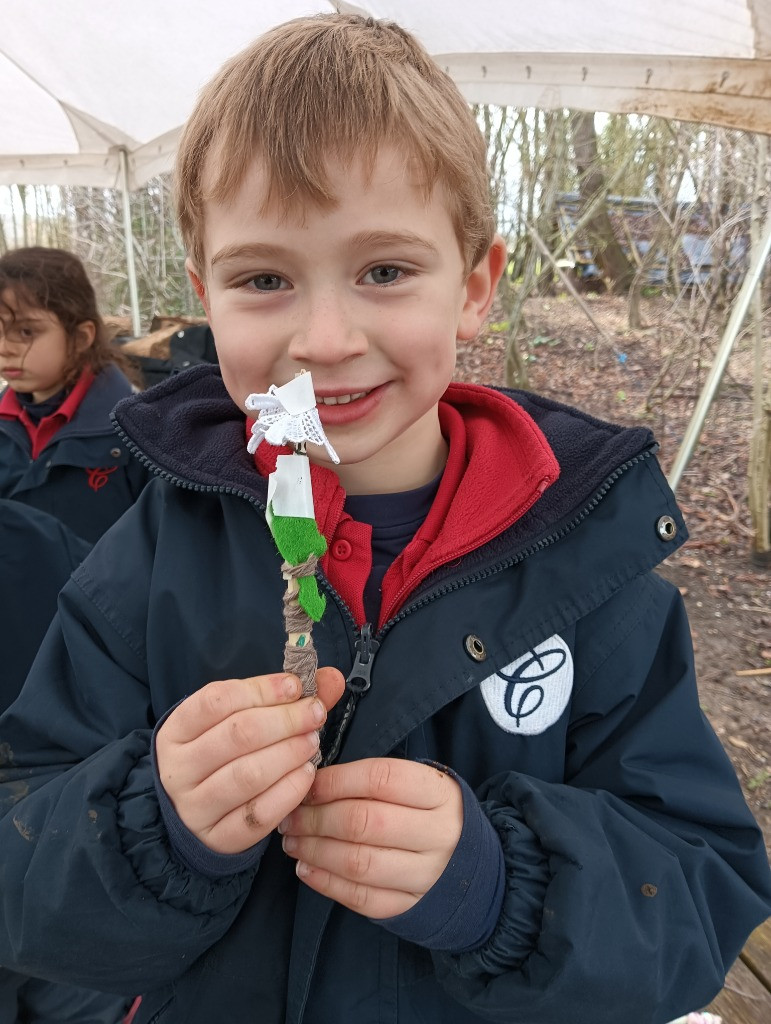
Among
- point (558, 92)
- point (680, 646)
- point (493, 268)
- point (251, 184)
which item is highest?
point (558, 92)

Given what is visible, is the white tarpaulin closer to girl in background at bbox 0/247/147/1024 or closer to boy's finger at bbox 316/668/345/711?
girl in background at bbox 0/247/147/1024

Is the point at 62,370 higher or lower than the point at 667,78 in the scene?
lower

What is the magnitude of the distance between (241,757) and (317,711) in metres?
0.10

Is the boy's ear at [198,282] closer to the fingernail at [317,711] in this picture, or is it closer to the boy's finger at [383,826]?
the fingernail at [317,711]

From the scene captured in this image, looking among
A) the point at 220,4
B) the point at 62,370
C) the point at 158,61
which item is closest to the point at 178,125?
the point at 158,61

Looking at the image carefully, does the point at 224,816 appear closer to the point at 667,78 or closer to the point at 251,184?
the point at 251,184

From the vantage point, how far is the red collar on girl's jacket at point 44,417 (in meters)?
2.99

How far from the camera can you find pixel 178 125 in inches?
207

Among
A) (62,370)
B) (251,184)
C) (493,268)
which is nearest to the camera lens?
(251,184)

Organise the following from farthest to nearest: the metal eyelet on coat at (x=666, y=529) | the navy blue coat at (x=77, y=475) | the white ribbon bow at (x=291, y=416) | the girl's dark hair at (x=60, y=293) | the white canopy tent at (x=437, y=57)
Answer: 1. the girl's dark hair at (x=60, y=293)
2. the navy blue coat at (x=77, y=475)
3. the white canopy tent at (x=437, y=57)
4. the metal eyelet on coat at (x=666, y=529)
5. the white ribbon bow at (x=291, y=416)

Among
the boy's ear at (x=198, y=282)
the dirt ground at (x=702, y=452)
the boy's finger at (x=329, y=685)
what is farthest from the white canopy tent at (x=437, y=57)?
the boy's finger at (x=329, y=685)

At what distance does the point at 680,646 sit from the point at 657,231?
6832mm

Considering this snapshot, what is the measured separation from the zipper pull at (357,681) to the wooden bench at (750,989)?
3.78 ft

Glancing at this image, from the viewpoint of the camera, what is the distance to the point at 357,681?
107 cm
